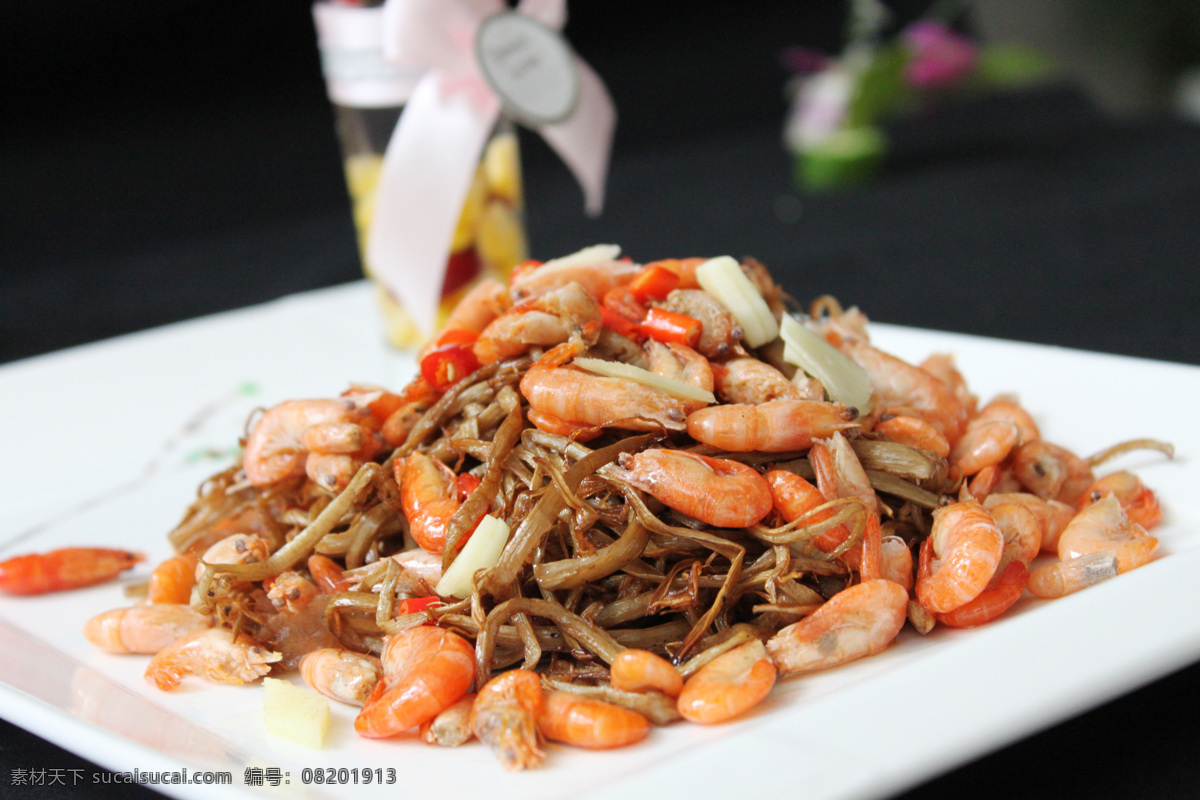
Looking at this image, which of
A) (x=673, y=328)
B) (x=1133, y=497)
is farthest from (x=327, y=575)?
(x=1133, y=497)

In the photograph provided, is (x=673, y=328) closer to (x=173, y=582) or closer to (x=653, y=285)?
(x=653, y=285)

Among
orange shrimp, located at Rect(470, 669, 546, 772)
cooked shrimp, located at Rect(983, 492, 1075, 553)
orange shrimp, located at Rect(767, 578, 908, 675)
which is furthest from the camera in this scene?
cooked shrimp, located at Rect(983, 492, 1075, 553)

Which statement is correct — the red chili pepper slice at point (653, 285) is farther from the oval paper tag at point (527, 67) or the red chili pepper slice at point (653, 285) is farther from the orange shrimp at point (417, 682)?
the oval paper tag at point (527, 67)

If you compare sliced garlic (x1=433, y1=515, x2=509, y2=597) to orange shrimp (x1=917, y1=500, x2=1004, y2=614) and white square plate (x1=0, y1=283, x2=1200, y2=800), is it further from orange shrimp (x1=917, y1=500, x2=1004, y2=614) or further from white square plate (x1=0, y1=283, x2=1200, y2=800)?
orange shrimp (x1=917, y1=500, x2=1004, y2=614)

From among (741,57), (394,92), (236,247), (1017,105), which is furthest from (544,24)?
(741,57)

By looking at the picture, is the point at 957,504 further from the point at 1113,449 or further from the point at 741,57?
the point at 741,57

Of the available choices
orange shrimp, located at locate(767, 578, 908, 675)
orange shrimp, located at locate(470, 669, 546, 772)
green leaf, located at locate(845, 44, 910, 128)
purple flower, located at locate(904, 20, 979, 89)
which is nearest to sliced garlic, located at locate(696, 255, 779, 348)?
orange shrimp, located at locate(767, 578, 908, 675)

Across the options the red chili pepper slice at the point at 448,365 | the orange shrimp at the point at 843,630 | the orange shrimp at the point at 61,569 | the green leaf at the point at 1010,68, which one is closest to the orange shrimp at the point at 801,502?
the orange shrimp at the point at 843,630
